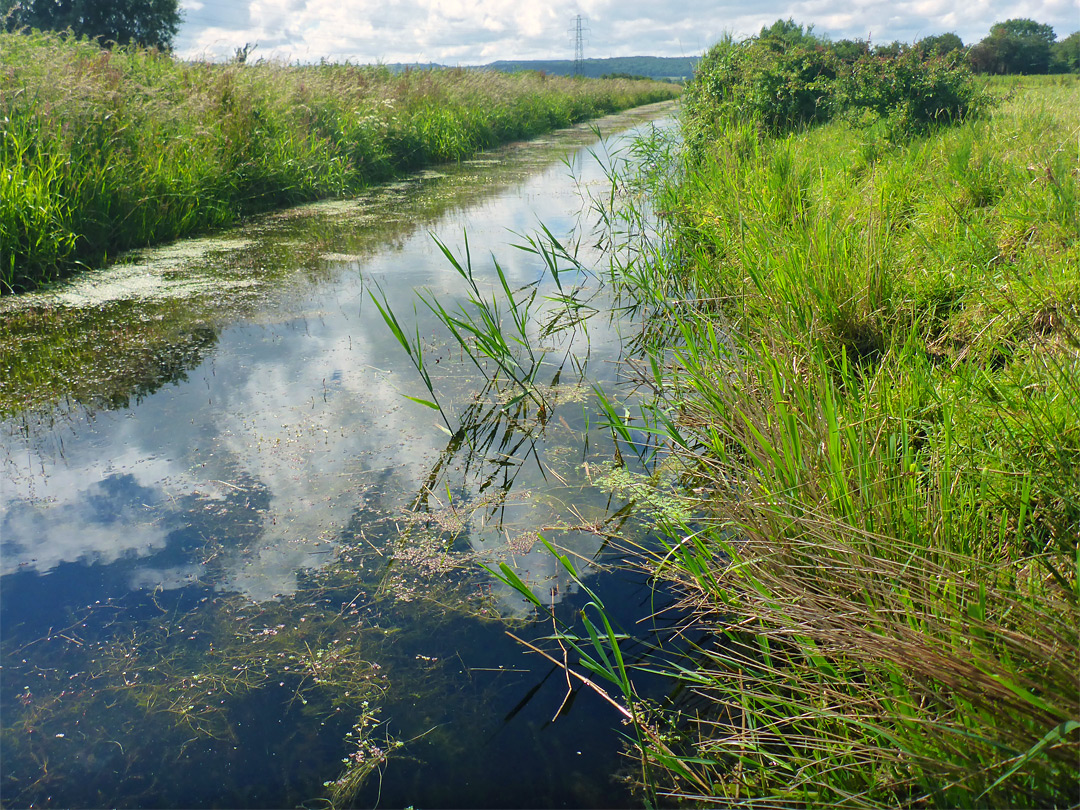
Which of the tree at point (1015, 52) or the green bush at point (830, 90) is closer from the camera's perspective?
the green bush at point (830, 90)

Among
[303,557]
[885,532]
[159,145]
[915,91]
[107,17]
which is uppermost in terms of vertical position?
[107,17]

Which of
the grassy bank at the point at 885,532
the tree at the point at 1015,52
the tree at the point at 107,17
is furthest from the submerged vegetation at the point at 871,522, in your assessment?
the tree at the point at 107,17

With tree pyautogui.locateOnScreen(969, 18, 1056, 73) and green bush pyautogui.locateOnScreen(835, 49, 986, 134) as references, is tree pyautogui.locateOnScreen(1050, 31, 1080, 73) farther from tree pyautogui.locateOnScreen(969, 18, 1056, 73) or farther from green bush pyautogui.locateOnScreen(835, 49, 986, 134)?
green bush pyautogui.locateOnScreen(835, 49, 986, 134)

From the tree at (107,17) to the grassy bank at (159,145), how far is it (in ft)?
47.3

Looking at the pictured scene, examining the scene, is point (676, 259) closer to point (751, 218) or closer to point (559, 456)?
point (751, 218)

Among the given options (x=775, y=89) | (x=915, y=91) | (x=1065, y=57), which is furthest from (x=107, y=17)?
(x=1065, y=57)

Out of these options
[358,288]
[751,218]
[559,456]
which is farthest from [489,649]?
[358,288]

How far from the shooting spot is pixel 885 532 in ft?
4.74

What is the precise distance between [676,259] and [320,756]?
3410 mm

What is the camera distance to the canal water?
141 centimetres

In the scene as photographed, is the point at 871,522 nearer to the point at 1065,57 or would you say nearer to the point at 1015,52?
the point at 1015,52

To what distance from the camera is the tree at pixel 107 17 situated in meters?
19.4

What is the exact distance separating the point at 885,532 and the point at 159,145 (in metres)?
5.89

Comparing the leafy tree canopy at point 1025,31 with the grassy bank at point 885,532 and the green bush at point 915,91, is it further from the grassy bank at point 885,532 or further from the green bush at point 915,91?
the grassy bank at point 885,532
